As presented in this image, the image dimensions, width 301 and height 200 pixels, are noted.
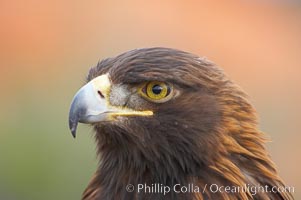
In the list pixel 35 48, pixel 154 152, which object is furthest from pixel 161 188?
pixel 35 48

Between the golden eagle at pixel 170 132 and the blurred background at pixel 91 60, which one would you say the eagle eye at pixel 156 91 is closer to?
the golden eagle at pixel 170 132

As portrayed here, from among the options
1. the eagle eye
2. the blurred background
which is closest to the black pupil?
the eagle eye

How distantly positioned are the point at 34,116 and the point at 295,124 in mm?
2233

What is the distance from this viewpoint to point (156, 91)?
3.39 m

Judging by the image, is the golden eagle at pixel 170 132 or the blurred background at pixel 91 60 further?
the blurred background at pixel 91 60

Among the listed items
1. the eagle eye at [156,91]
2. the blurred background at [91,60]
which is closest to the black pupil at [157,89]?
the eagle eye at [156,91]

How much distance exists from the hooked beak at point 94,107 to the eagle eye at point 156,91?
0.20 feet

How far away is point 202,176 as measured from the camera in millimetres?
3396

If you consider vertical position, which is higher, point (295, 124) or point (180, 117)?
point (180, 117)

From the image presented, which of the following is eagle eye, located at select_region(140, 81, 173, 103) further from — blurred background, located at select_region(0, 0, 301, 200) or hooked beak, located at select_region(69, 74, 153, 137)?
blurred background, located at select_region(0, 0, 301, 200)

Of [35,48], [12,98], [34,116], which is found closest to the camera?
→ [34,116]

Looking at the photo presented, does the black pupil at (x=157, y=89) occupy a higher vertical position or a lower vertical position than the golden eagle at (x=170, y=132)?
higher

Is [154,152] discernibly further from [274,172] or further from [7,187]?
[7,187]

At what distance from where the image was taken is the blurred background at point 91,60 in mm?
6922
